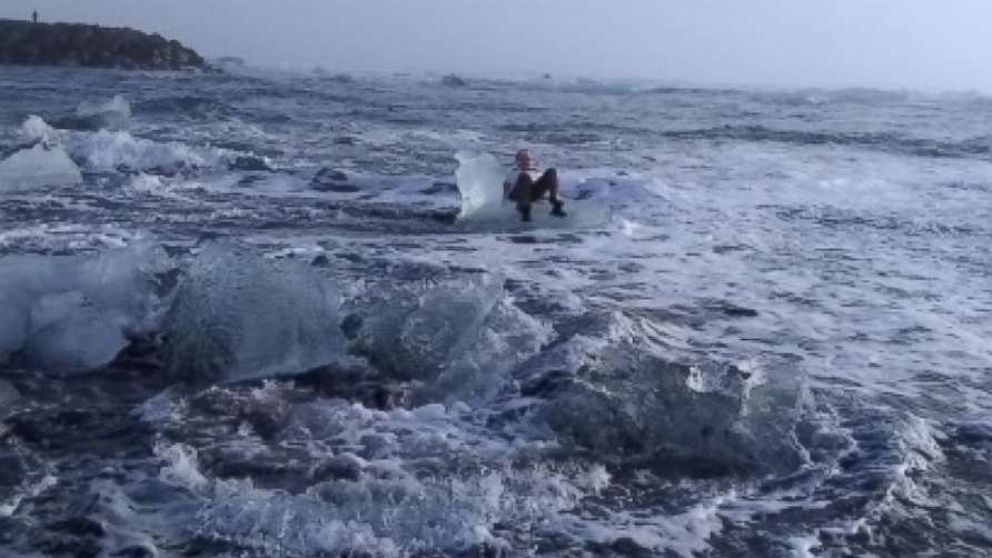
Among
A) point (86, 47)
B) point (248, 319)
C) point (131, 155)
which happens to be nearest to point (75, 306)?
point (248, 319)

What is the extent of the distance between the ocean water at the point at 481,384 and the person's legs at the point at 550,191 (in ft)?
0.60

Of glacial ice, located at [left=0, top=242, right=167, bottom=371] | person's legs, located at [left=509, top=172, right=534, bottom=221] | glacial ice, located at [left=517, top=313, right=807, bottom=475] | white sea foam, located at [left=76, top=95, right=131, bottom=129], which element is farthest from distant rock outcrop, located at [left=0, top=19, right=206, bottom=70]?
glacial ice, located at [left=517, top=313, right=807, bottom=475]

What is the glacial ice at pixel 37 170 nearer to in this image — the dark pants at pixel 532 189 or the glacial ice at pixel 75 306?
the dark pants at pixel 532 189

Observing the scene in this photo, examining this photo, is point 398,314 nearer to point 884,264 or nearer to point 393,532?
point 393,532

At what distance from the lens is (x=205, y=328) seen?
609 centimetres

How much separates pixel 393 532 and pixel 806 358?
3.71 meters

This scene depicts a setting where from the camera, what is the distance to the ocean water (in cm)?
419

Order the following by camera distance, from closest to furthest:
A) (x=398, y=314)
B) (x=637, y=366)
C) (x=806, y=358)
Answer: (x=637, y=366) < (x=398, y=314) < (x=806, y=358)

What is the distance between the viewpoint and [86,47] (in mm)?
60031

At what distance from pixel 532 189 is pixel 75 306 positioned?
22.6ft

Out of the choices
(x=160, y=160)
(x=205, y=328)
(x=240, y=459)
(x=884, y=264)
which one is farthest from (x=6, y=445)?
(x=160, y=160)

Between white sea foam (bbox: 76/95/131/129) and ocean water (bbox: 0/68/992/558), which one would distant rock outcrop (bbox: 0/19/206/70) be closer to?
white sea foam (bbox: 76/95/131/129)

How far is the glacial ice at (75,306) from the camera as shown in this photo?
19.6 feet

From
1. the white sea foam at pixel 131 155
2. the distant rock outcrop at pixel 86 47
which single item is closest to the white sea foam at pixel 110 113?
the white sea foam at pixel 131 155
